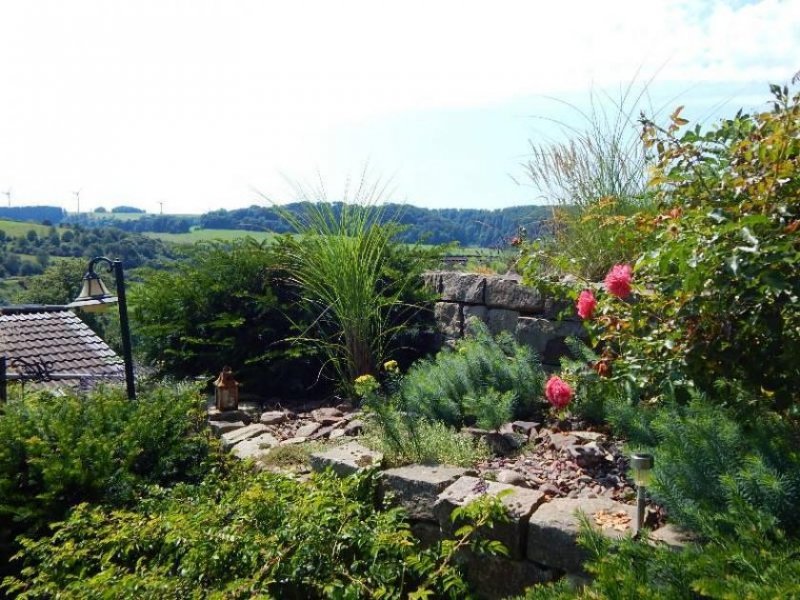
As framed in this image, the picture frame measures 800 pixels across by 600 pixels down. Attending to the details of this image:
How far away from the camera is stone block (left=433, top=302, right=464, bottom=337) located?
5250mm

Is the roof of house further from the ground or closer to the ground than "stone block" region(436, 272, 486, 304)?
closer to the ground

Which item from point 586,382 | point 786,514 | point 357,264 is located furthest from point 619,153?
point 786,514

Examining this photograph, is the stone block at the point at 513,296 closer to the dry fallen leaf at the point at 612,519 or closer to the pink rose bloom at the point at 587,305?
the pink rose bloom at the point at 587,305

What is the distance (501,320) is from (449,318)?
0.52 meters

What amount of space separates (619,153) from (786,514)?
3.28m

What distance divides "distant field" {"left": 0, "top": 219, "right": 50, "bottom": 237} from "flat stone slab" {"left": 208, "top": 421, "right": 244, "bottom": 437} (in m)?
50.5

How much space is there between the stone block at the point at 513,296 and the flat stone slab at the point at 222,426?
A: 1.82 m

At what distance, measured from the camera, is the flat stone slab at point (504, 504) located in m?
2.62

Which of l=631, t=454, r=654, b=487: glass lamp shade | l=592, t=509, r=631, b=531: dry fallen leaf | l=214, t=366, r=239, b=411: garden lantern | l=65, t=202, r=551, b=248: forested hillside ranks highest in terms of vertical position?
l=65, t=202, r=551, b=248: forested hillside

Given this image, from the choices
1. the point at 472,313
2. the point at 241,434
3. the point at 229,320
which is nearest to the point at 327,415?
the point at 241,434

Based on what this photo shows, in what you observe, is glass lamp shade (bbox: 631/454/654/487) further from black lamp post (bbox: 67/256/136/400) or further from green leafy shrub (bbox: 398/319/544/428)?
black lamp post (bbox: 67/256/136/400)

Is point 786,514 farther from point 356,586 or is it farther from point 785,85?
point 785,85

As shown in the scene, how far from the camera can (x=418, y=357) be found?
5.29 m

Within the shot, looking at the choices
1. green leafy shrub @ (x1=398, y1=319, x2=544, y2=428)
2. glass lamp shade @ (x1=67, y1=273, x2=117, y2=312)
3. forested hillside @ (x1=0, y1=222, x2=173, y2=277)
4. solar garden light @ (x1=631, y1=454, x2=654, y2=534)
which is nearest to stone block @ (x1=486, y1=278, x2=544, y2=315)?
green leafy shrub @ (x1=398, y1=319, x2=544, y2=428)
